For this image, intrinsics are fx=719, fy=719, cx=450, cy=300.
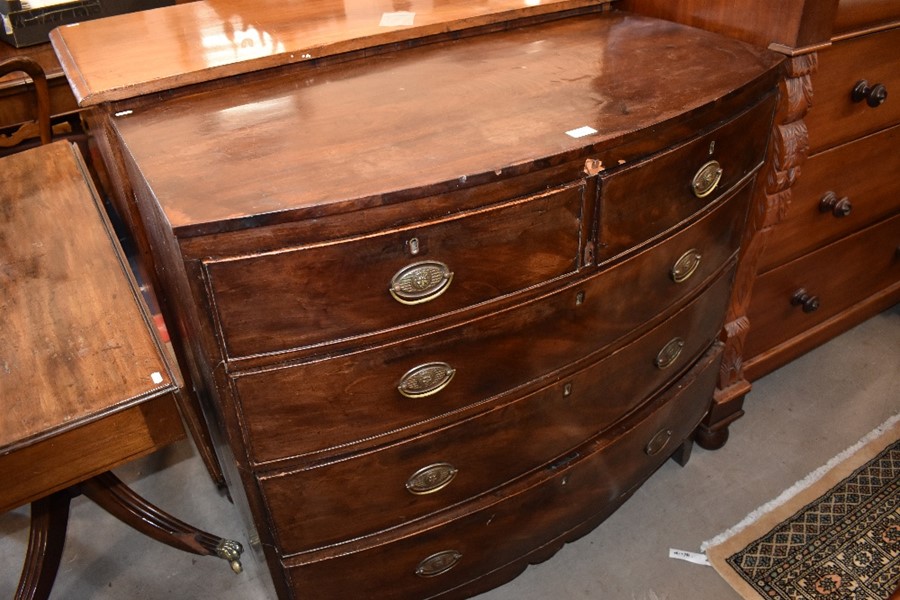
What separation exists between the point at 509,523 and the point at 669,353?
1.57 ft

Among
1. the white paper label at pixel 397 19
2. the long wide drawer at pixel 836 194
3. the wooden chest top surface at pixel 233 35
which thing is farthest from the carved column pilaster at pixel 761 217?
the white paper label at pixel 397 19

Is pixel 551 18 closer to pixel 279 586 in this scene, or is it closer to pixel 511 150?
pixel 511 150

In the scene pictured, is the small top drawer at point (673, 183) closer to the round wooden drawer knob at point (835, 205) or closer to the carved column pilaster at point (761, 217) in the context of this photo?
the carved column pilaster at point (761, 217)

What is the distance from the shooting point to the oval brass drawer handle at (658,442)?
63.3 inches

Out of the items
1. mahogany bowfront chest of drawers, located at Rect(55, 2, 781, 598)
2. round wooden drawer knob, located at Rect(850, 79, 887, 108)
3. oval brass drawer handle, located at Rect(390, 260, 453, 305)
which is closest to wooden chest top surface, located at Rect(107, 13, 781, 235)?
mahogany bowfront chest of drawers, located at Rect(55, 2, 781, 598)

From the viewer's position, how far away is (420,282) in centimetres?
101

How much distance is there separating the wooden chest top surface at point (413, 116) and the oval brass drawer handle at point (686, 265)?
0.31 metres

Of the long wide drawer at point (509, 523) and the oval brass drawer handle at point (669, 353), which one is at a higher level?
the oval brass drawer handle at point (669, 353)

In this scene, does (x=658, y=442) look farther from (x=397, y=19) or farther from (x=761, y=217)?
(x=397, y=19)

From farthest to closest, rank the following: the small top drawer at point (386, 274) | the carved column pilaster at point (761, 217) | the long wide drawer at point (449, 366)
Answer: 1. the carved column pilaster at point (761, 217)
2. the long wide drawer at point (449, 366)
3. the small top drawer at point (386, 274)

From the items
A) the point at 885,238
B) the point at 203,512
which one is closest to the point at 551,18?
the point at 885,238

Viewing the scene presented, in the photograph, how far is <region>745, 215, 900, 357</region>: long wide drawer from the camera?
1887mm

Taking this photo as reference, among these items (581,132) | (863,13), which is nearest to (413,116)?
(581,132)

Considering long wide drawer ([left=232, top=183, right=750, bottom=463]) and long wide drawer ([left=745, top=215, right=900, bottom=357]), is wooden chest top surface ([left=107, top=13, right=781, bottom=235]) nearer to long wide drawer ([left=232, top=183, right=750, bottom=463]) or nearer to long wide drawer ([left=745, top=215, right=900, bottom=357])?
long wide drawer ([left=232, top=183, right=750, bottom=463])
